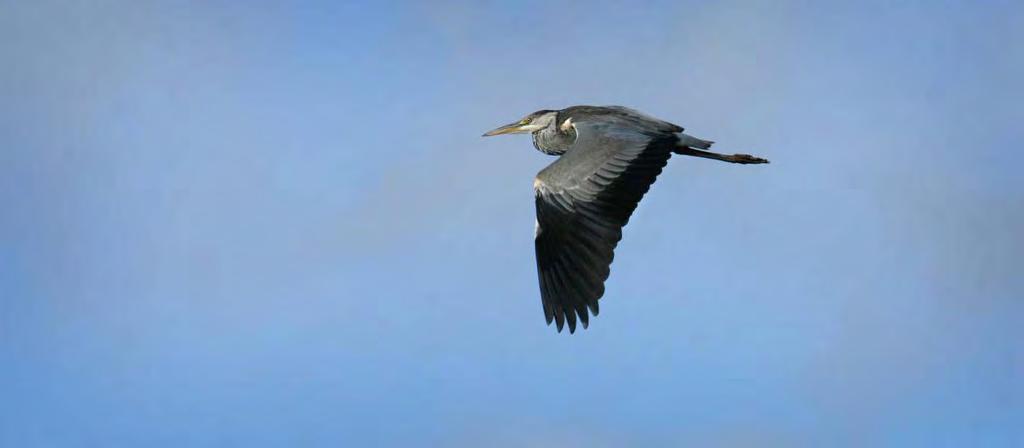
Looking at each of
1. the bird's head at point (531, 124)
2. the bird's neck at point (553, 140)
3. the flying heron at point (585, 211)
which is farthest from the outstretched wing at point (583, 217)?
the bird's head at point (531, 124)

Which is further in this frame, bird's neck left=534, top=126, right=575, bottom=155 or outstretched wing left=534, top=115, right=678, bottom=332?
bird's neck left=534, top=126, right=575, bottom=155

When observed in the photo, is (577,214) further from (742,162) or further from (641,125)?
(742,162)

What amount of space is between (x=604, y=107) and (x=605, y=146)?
2.09 meters

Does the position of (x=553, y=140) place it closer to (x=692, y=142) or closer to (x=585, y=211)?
(x=692, y=142)

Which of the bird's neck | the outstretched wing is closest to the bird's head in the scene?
the bird's neck

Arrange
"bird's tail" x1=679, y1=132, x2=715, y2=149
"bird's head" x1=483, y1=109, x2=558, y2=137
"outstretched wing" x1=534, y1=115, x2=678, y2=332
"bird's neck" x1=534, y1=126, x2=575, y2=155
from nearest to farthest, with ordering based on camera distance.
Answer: "outstretched wing" x1=534, y1=115, x2=678, y2=332 → "bird's tail" x1=679, y1=132, x2=715, y2=149 → "bird's neck" x1=534, y1=126, x2=575, y2=155 → "bird's head" x1=483, y1=109, x2=558, y2=137

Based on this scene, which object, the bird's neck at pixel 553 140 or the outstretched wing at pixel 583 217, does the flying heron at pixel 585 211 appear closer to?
the outstretched wing at pixel 583 217

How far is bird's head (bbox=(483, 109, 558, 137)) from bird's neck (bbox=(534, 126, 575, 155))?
0.31ft

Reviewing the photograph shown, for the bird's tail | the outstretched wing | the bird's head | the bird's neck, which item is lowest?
the outstretched wing

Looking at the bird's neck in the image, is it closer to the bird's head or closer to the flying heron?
the bird's head

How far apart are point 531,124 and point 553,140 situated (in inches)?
28.3

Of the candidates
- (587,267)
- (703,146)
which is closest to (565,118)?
(703,146)

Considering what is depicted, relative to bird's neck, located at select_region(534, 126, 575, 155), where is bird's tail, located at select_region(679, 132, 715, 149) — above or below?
below

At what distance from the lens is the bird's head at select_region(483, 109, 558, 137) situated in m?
21.0
